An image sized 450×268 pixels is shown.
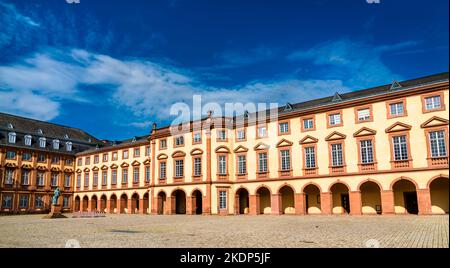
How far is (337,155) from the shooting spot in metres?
35.7

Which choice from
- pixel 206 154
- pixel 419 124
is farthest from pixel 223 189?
pixel 419 124

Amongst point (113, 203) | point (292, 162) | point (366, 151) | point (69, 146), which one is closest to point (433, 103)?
point (366, 151)

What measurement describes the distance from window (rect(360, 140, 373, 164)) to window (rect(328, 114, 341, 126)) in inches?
116

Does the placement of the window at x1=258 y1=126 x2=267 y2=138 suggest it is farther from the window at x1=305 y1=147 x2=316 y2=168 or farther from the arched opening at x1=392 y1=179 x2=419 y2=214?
the arched opening at x1=392 y1=179 x2=419 y2=214

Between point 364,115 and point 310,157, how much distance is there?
6377 millimetres

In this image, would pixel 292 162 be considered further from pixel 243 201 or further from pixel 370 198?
pixel 243 201

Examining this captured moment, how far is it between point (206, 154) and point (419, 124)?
2147 centimetres

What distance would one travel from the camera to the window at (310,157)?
3703 centimetres

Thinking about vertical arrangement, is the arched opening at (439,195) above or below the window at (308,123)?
below

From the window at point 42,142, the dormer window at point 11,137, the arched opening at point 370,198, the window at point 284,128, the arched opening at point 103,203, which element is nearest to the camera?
the arched opening at point 370,198

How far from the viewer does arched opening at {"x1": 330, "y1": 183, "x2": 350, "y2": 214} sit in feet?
120

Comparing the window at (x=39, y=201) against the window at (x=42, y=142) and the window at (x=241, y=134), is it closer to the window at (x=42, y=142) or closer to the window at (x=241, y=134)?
the window at (x=42, y=142)

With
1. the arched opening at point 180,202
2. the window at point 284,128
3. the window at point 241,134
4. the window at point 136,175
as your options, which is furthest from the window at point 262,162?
the window at point 136,175

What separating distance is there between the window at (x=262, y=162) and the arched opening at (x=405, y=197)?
1262 centimetres
